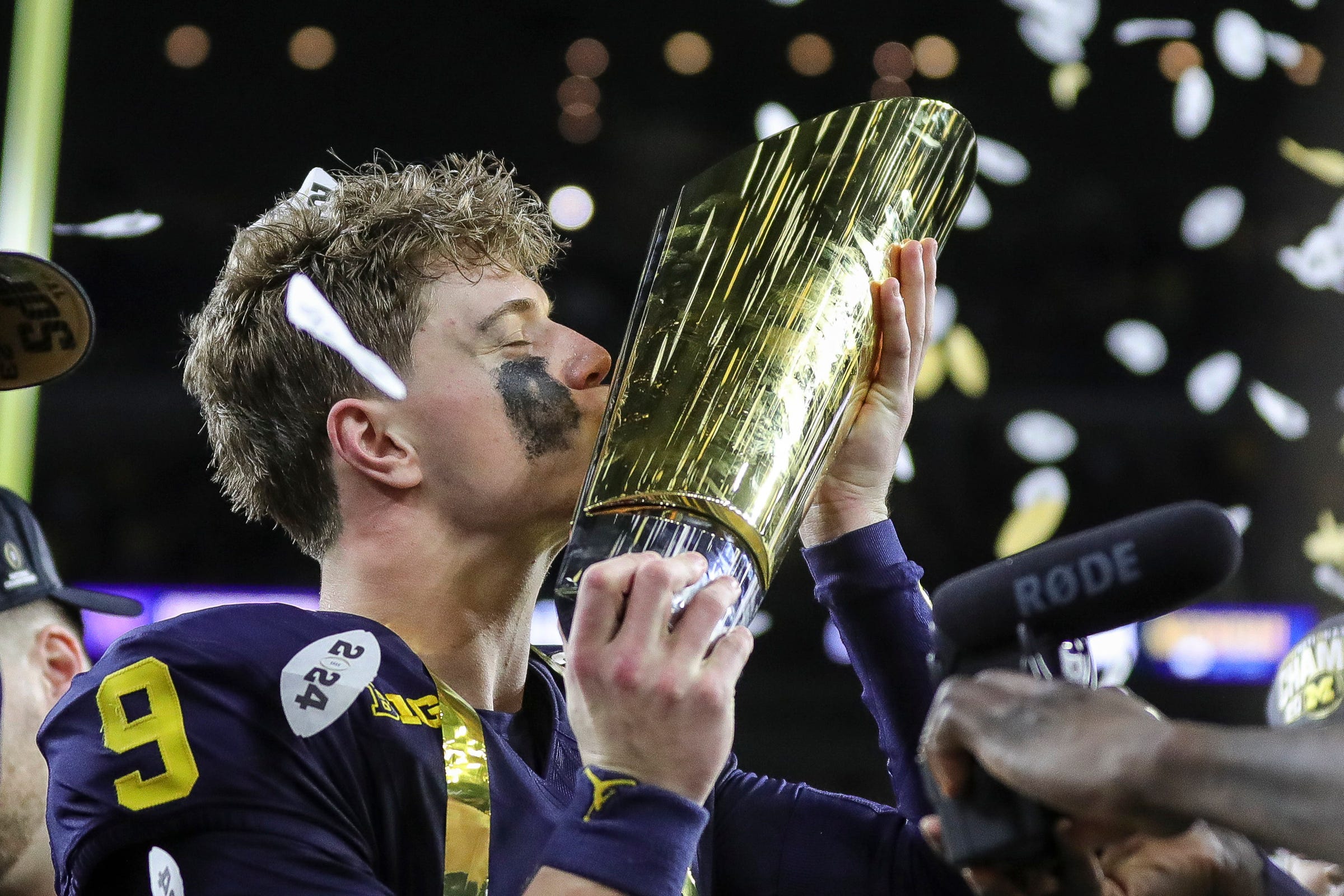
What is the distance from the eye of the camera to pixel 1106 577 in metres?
0.74

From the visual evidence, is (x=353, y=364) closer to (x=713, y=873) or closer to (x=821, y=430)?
(x=821, y=430)

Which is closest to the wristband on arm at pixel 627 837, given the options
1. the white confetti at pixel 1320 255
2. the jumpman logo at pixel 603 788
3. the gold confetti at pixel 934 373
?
the jumpman logo at pixel 603 788

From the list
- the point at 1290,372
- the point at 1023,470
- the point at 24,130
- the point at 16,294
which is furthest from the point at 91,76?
the point at 1290,372

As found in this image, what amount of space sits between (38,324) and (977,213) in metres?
3.36

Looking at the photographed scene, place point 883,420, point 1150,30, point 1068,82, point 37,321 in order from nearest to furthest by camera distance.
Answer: point 37,321 → point 883,420 → point 1150,30 → point 1068,82

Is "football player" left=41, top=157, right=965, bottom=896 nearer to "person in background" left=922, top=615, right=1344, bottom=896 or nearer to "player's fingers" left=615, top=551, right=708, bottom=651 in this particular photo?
"player's fingers" left=615, top=551, right=708, bottom=651

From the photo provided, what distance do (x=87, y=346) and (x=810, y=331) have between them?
26.8 inches

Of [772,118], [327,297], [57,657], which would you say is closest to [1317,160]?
[772,118]

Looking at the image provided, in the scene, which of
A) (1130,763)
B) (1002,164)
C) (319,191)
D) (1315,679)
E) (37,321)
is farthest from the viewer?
(1002,164)

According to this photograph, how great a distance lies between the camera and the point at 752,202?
130 centimetres

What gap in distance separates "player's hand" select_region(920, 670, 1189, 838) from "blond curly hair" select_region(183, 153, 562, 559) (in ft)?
2.79

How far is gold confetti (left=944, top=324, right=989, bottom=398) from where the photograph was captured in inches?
171

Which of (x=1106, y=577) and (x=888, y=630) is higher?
(x=1106, y=577)

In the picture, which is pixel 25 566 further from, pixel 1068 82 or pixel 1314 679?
pixel 1068 82
